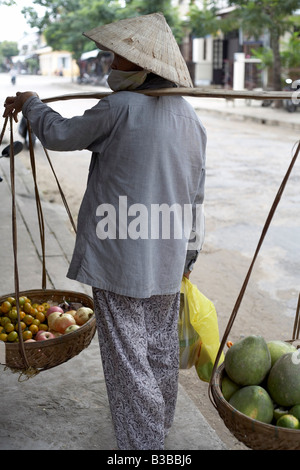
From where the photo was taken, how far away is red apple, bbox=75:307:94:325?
262cm

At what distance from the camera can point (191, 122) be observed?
6.53 feet

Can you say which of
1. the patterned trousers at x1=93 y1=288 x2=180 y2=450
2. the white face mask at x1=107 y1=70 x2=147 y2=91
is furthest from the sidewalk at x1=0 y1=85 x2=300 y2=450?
the white face mask at x1=107 y1=70 x2=147 y2=91

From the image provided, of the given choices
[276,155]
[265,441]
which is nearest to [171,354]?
[265,441]

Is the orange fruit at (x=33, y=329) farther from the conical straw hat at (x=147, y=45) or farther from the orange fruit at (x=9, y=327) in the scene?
the conical straw hat at (x=147, y=45)

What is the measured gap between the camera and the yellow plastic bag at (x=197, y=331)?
2.32 metres

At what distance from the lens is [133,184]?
1920mm

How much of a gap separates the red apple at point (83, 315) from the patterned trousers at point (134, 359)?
1.75 feet

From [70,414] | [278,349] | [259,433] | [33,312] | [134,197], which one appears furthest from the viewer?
[33,312]

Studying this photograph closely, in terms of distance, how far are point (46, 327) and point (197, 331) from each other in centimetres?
74

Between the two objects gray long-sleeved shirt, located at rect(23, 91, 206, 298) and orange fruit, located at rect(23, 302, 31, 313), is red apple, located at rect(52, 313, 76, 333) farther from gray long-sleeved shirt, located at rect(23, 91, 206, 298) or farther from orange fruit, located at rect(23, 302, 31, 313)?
gray long-sleeved shirt, located at rect(23, 91, 206, 298)

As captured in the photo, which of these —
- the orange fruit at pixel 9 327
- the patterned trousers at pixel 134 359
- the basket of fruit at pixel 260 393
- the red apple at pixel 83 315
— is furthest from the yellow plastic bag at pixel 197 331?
the orange fruit at pixel 9 327

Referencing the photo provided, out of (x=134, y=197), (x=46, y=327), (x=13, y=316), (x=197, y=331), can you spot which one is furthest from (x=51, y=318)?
(x=134, y=197)

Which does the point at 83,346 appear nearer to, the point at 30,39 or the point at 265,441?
the point at 265,441

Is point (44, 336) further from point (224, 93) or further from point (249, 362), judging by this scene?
point (224, 93)
